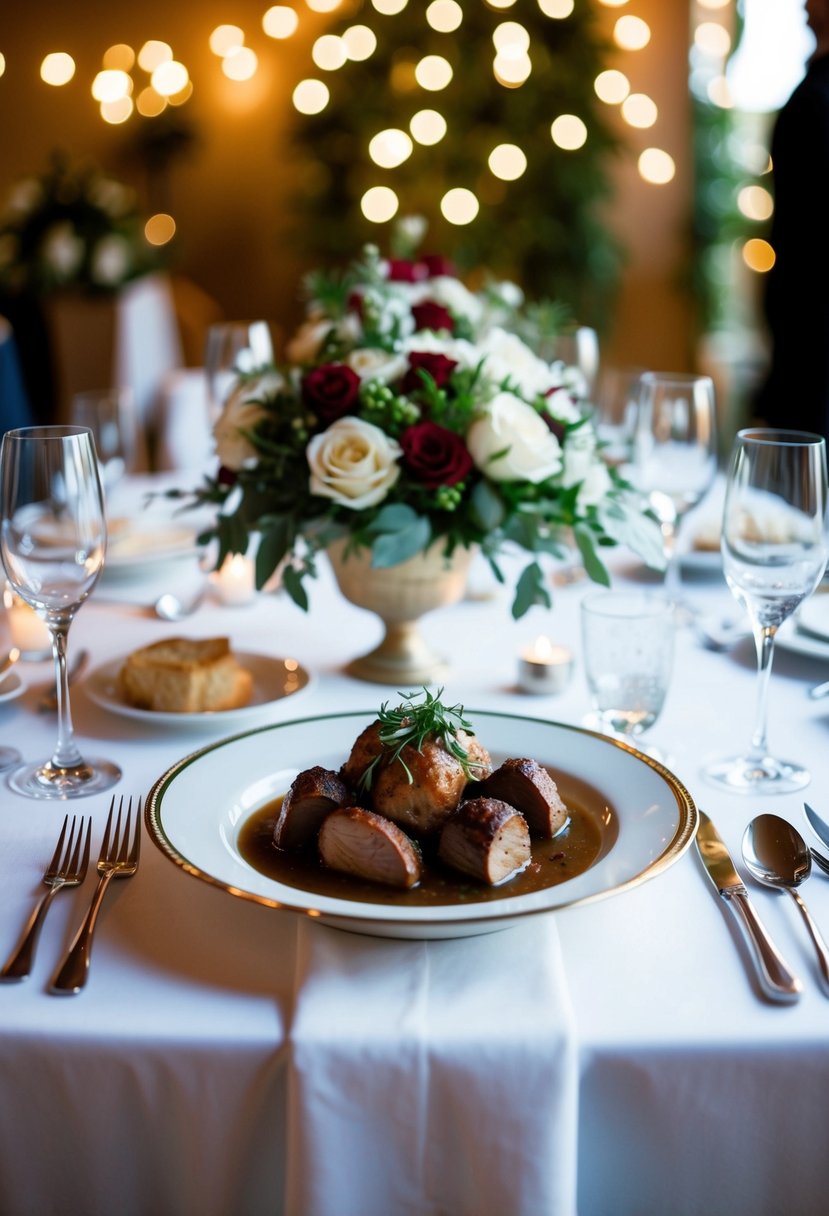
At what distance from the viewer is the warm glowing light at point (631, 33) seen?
561 centimetres

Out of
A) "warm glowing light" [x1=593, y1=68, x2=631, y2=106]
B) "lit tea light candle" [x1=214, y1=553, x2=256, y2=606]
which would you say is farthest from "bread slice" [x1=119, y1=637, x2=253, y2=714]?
"warm glowing light" [x1=593, y1=68, x2=631, y2=106]

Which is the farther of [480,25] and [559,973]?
[480,25]

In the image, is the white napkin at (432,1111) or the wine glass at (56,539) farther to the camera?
the wine glass at (56,539)

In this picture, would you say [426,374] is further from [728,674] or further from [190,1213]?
[190,1213]

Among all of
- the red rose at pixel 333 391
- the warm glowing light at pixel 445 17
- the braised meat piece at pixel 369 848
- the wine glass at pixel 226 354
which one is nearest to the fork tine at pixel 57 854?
the braised meat piece at pixel 369 848

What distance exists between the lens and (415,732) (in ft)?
3.05

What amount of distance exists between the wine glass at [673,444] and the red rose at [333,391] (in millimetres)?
501

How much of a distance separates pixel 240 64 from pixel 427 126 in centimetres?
130

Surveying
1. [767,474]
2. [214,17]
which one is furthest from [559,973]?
[214,17]

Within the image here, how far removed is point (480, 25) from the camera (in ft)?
17.8

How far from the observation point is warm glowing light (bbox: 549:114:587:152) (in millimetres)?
5402

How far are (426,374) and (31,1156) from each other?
2.78 feet

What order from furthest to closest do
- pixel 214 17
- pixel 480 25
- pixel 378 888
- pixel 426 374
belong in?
1. pixel 214 17
2. pixel 480 25
3. pixel 426 374
4. pixel 378 888

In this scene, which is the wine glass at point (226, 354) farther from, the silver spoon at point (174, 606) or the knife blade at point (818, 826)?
the knife blade at point (818, 826)
